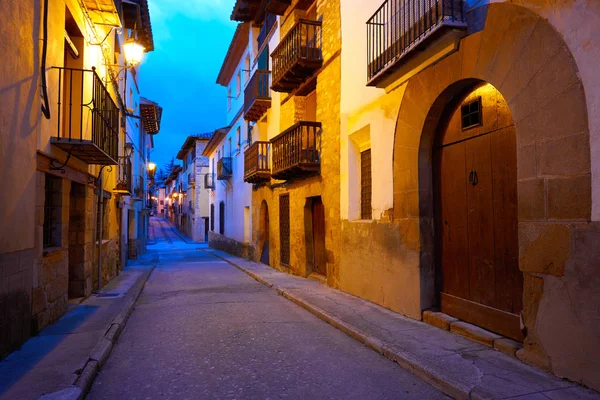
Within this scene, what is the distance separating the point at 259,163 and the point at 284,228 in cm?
275

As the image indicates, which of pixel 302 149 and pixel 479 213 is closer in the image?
pixel 479 213

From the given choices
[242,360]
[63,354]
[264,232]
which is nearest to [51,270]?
[63,354]

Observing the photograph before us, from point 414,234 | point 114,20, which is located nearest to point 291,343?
point 414,234

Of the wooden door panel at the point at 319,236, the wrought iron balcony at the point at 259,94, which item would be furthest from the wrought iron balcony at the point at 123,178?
the wooden door panel at the point at 319,236

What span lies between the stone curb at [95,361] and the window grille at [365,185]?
4.77 metres

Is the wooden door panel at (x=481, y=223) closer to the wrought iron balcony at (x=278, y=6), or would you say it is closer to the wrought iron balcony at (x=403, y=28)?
the wrought iron balcony at (x=403, y=28)

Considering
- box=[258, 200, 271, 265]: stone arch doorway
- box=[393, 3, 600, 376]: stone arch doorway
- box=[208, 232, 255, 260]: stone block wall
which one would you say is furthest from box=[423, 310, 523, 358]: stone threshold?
box=[208, 232, 255, 260]: stone block wall

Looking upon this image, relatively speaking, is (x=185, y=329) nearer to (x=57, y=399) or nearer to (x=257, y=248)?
(x=57, y=399)

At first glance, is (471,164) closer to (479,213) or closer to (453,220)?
(479,213)

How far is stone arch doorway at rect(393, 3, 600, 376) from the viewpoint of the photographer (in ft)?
12.3

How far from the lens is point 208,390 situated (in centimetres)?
397

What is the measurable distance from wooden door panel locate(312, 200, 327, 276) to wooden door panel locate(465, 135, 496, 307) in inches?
230

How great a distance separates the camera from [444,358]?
4.55m

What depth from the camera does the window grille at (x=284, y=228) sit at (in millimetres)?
13742
